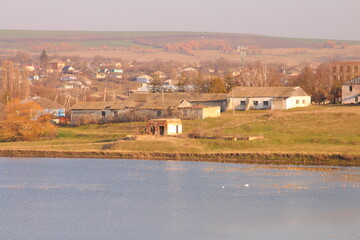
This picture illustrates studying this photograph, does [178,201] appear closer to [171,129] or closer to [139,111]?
[171,129]

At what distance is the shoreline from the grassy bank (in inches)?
16.4

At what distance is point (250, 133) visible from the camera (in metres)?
66.0

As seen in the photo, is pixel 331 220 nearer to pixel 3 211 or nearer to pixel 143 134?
pixel 3 211

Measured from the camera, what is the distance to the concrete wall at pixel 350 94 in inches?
3282

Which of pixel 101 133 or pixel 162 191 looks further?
pixel 101 133

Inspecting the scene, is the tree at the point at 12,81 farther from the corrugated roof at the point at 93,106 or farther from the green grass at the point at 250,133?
the green grass at the point at 250,133

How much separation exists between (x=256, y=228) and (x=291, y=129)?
115 ft

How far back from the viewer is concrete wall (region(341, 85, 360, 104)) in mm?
83375

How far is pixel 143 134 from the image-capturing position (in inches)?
2638

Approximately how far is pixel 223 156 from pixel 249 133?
10772 mm

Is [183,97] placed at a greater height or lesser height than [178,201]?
greater

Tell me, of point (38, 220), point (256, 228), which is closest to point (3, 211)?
point (38, 220)

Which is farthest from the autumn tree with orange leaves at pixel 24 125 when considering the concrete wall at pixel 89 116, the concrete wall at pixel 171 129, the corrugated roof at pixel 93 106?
the concrete wall at pixel 171 129

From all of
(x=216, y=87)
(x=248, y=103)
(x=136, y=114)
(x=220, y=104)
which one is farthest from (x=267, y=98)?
(x=216, y=87)
